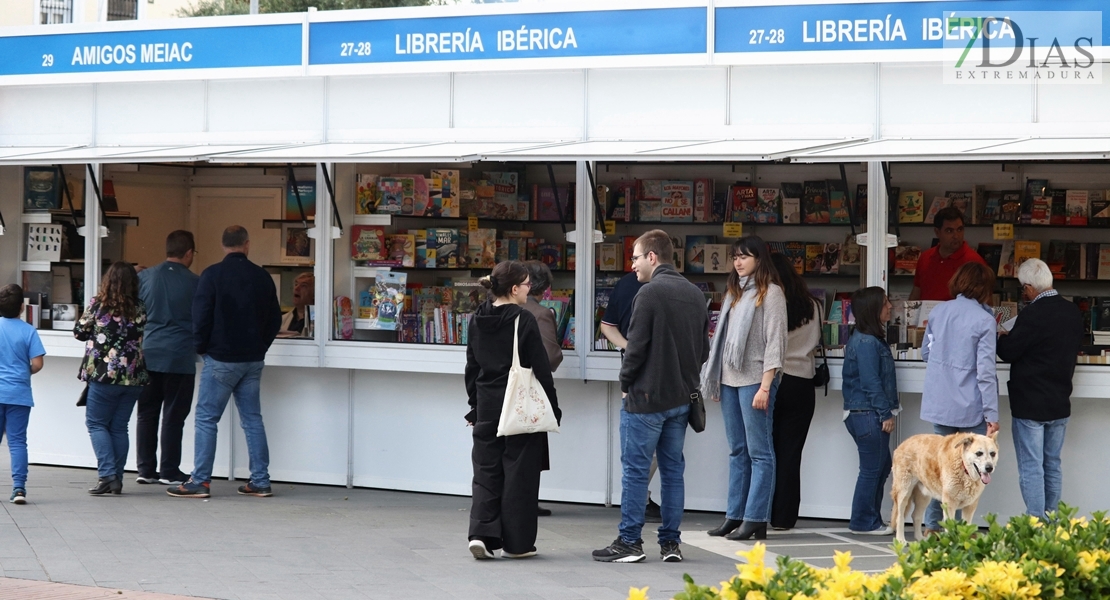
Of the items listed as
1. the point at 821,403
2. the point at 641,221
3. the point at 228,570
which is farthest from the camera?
the point at 641,221

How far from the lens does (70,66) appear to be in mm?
9453

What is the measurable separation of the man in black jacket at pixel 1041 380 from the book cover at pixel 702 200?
2.84 m

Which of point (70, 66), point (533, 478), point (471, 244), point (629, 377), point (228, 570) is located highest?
point (70, 66)

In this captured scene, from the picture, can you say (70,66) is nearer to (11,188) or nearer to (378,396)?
(11,188)

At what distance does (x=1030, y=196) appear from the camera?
931 centimetres

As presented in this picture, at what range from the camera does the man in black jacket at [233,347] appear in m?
8.24

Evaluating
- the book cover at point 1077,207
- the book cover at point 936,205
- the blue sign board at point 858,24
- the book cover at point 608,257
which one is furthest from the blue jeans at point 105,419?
the book cover at point 1077,207

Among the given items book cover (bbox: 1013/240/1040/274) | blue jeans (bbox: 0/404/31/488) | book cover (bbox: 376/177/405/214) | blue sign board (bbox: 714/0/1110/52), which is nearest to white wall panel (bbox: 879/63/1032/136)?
blue sign board (bbox: 714/0/1110/52)

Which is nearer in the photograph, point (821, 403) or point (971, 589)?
point (971, 589)

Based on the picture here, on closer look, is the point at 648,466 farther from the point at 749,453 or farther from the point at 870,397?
the point at 870,397

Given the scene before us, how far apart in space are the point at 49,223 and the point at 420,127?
3297 mm

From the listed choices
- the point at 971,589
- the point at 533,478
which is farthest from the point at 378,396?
the point at 971,589

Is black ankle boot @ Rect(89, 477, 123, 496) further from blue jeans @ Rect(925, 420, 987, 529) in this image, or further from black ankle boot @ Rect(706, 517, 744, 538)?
blue jeans @ Rect(925, 420, 987, 529)

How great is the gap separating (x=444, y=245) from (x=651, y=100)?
1.91 m
